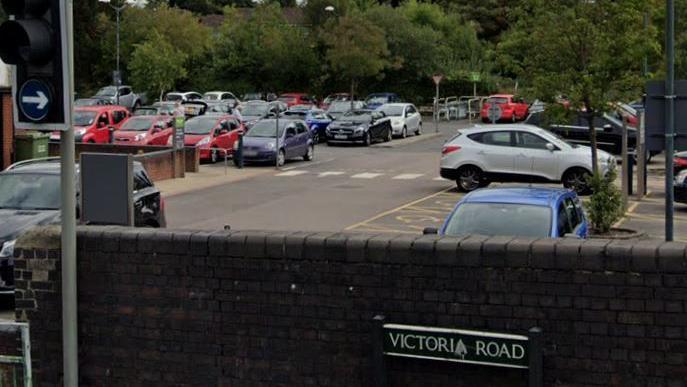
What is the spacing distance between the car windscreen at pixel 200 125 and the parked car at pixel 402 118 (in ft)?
38.6

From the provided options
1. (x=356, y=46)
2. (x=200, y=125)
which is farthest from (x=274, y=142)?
(x=356, y=46)

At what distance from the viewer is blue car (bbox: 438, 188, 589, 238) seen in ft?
41.3

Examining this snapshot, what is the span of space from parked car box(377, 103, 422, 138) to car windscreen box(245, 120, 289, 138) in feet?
37.8

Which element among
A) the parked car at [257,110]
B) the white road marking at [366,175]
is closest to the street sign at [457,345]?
the white road marking at [366,175]

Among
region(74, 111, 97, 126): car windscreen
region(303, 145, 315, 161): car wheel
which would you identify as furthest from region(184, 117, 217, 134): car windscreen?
region(74, 111, 97, 126): car windscreen

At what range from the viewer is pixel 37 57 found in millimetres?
6379

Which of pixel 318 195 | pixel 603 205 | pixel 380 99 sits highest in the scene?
pixel 380 99

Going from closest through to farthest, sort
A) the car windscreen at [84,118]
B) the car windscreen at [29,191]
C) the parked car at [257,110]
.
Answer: the car windscreen at [29,191] < the car windscreen at [84,118] < the parked car at [257,110]

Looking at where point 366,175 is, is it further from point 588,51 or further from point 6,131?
point 588,51

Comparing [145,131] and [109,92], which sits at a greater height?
[109,92]

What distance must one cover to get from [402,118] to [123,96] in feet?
70.7

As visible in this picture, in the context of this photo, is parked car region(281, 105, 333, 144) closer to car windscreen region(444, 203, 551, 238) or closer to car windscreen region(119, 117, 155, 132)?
car windscreen region(119, 117, 155, 132)

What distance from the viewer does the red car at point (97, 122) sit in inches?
1439

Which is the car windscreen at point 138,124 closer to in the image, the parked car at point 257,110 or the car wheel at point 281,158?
the car wheel at point 281,158
